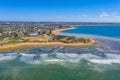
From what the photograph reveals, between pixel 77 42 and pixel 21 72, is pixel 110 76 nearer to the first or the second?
pixel 21 72

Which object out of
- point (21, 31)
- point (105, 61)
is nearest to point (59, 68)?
point (105, 61)

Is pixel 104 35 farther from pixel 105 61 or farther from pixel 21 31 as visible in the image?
pixel 105 61

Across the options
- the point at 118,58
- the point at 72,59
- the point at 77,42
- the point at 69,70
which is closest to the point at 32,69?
the point at 69,70

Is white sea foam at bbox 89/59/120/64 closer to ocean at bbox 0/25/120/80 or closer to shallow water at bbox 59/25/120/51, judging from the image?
ocean at bbox 0/25/120/80

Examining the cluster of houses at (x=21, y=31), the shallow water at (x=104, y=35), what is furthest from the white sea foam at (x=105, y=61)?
the cluster of houses at (x=21, y=31)

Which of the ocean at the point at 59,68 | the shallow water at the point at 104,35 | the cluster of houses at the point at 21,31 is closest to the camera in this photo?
the ocean at the point at 59,68

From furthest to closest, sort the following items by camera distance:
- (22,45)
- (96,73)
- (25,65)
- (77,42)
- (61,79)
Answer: (77,42), (22,45), (25,65), (96,73), (61,79)

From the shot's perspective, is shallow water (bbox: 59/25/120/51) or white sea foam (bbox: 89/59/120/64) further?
shallow water (bbox: 59/25/120/51)

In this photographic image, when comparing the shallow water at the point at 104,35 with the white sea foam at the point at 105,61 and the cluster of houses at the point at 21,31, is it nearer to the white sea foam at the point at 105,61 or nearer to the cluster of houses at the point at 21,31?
the cluster of houses at the point at 21,31

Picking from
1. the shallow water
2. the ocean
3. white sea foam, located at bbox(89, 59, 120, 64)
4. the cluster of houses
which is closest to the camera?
the ocean

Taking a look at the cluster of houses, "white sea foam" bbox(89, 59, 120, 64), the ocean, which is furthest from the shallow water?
the ocean

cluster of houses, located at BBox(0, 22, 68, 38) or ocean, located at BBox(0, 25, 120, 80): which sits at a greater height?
ocean, located at BBox(0, 25, 120, 80)
